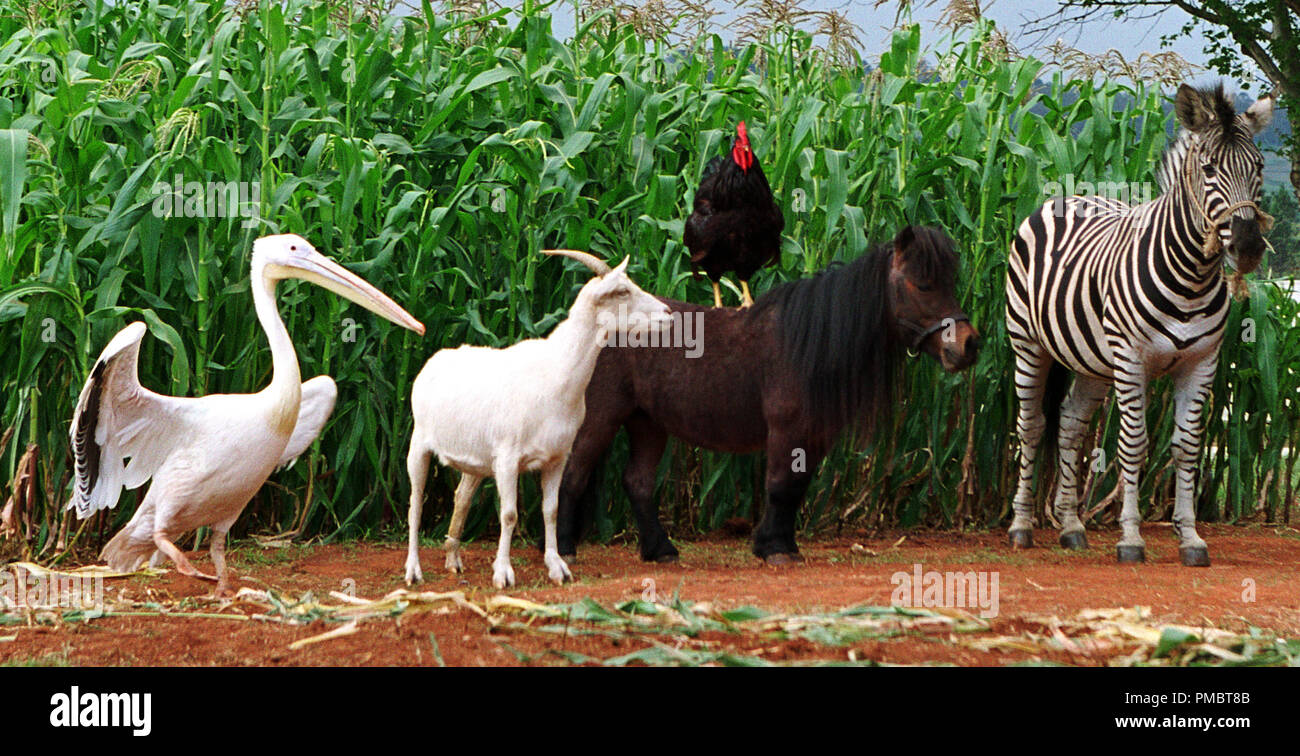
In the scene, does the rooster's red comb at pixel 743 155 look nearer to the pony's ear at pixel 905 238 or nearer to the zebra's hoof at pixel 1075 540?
the pony's ear at pixel 905 238

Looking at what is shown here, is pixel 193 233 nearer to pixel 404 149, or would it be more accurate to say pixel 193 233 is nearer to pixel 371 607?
pixel 404 149

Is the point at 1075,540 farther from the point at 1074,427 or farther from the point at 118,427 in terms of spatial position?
the point at 118,427

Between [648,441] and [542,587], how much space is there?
1.22 metres

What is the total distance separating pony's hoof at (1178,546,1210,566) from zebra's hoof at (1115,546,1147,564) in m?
0.18

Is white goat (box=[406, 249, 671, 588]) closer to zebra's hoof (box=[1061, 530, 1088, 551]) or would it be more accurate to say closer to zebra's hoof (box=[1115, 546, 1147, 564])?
zebra's hoof (box=[1115, 546, 1147, 564])

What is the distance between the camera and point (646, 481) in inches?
235

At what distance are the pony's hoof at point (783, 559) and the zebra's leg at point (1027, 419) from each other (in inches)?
57.1

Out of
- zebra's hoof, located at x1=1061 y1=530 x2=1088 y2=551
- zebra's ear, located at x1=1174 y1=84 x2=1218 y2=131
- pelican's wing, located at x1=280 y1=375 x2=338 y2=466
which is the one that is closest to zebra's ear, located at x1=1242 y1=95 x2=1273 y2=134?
zebra's ear, located at x1=1174 y1=84 x2=1218 y2=131

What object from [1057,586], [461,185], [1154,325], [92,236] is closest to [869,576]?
[1057,586]

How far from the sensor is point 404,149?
659cm

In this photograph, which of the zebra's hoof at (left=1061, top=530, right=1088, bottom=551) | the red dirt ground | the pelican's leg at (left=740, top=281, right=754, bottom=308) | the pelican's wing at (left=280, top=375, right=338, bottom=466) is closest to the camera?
the red dirt ground

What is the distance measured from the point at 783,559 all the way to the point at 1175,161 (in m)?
2.49

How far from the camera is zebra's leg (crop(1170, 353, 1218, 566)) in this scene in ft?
19.6

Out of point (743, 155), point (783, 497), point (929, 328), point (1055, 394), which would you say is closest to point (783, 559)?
point (783, 497)
